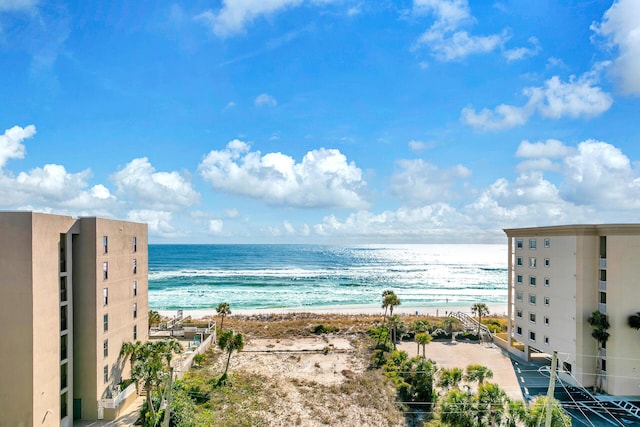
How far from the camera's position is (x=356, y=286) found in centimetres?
9100

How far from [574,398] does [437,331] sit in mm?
16417

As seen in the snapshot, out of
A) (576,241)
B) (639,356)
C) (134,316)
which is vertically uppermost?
(576,241)

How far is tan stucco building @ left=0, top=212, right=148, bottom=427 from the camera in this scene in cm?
1692

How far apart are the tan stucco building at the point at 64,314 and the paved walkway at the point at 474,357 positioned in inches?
929

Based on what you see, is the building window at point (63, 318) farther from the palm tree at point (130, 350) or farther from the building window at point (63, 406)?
the palm tree at point (130, 350)

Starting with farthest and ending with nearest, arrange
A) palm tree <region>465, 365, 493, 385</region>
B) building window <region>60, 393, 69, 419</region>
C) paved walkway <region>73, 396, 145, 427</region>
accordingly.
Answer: palm tree <region>465, 365, 493, 385</region>
paved walkway <region>73, 396, 145, 427</region>
building window <region>60, 393, 69, 419</region>

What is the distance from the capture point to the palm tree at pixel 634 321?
23641mm

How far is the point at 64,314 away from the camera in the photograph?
1991 centimetres

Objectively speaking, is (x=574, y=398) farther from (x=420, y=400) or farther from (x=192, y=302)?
(x=192, y=302)

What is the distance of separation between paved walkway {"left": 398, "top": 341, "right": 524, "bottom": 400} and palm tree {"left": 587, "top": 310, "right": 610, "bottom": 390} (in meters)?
4.98

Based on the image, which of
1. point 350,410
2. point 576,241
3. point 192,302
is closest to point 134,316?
point 350,410

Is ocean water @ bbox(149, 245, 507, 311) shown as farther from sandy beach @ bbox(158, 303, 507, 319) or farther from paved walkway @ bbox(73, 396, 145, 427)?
paved walkway @ bbox(73, 396, 145, 427)

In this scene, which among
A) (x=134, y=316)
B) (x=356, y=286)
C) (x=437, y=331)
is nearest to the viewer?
(x=134, y=316)

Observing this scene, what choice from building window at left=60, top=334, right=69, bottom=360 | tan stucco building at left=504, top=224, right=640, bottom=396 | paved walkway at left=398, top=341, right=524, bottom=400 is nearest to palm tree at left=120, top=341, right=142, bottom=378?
building window at left=60, top=334, right=69, bottom=360
